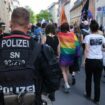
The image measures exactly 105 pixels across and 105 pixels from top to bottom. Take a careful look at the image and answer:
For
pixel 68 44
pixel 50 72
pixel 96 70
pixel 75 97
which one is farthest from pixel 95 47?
pixel 50 72

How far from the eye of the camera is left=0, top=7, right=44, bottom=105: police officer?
12.5 ft

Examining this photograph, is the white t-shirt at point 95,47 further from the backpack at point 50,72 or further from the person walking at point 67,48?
the backpack at point 50,72

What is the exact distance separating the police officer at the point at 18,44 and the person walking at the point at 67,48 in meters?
6.50

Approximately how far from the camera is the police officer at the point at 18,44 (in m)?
3.81

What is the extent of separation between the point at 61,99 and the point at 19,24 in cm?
593

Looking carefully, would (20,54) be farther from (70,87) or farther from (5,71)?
(70,87)

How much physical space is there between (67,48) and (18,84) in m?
6.87

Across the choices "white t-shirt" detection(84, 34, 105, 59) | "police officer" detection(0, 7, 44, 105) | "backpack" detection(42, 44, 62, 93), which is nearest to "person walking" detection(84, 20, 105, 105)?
"white t-shirt" detection(84, 34, 105, 59)

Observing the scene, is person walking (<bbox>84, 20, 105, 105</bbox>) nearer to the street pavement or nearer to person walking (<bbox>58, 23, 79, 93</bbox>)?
the street pavement

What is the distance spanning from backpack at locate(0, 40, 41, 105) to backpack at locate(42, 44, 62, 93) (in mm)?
132

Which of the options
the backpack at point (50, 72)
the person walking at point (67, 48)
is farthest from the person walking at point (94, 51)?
the backpack at point (50, 72)

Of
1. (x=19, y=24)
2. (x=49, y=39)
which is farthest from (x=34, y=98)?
(x=49, y=39)

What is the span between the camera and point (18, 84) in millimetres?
3779

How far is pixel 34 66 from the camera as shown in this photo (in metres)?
3.82
